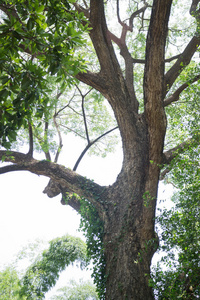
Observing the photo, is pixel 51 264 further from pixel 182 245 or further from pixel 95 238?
pixel 182 245

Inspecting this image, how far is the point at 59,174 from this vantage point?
6035 millimetres

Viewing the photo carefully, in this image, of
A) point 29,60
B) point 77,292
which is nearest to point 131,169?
point 29,60

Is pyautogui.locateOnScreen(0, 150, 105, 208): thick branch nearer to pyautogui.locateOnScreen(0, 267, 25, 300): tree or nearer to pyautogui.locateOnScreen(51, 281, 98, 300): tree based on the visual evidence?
pyautogui.locateOnScreen(0, 267, 25, 300): tree

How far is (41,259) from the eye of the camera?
839 cm

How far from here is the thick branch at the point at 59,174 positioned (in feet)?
18.4

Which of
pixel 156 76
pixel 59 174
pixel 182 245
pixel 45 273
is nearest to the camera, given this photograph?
pixel 182 245

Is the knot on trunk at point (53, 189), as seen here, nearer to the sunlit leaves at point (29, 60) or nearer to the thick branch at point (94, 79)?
the thick branch at point (94, 79)

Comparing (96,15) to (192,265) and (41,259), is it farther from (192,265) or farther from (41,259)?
(41,259)

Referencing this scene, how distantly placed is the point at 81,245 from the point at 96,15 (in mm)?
6806

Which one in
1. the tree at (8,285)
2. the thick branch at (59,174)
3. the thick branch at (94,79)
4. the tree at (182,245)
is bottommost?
the tree at (8,285)

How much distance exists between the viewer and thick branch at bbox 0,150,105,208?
562cm

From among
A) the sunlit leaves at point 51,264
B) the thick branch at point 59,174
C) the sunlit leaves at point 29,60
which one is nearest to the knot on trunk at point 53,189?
the thick branch at point 59,174

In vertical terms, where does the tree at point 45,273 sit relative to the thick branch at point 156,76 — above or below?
below

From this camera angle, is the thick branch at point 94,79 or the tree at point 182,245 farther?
the thick branch at point 94,79
